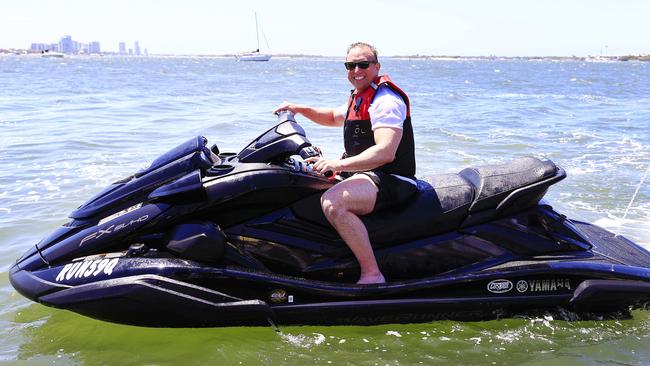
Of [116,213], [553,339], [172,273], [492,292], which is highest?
[116,213]

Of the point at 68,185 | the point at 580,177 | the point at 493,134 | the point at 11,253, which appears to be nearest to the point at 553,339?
the point at 11,253

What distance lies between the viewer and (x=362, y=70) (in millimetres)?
3611

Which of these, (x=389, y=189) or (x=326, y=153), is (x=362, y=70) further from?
(x=326, y=153)

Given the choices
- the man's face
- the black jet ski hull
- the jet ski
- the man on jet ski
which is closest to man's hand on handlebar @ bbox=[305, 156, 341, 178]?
the man on jet ski

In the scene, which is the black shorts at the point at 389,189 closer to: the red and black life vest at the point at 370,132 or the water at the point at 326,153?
the red and black life vest at the point at 370,132

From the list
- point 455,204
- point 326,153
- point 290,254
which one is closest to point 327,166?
point 290,254

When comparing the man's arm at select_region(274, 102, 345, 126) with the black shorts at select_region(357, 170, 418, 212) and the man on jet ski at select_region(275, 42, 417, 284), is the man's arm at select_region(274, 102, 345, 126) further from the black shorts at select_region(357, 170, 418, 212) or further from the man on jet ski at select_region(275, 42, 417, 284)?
the black shorts at select_region(357, 170, 418, 212)

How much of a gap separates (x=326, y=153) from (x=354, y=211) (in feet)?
20.9

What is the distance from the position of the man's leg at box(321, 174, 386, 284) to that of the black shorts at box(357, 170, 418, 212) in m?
0.04

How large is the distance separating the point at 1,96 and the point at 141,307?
1926 cm

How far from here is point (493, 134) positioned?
1295 cm

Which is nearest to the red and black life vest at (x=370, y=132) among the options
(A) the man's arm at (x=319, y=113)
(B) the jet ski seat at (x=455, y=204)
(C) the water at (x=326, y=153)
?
(B) the jet ski seat at (x=455, y=204)

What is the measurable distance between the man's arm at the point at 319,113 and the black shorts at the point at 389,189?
2.44ft

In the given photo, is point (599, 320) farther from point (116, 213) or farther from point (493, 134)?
point (493, 134)
